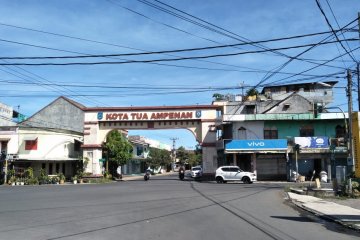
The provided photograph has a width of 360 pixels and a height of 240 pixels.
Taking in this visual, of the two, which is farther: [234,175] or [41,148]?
[41,148]

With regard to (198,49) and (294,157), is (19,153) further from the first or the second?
(198,49)

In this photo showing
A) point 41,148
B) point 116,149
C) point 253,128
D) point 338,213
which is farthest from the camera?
point 116,149

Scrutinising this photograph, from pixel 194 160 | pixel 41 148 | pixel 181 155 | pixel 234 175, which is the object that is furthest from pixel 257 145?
pixel 181 155

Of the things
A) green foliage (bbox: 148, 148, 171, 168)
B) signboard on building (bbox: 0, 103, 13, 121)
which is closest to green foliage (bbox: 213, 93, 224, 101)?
green foliage (bbox: 148, 148, 171, 168)

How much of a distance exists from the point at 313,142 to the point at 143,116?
1950 centimetres

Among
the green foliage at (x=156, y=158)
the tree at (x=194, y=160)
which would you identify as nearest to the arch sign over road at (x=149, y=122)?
the green foliage at (x=156, y=158)

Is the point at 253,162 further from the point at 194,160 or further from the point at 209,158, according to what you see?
the point at 194,160

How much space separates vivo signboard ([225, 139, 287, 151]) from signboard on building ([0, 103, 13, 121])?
28.6 metres

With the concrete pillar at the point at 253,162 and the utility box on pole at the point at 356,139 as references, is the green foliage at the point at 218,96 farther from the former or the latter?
the utility box on pole at the point at 356,139

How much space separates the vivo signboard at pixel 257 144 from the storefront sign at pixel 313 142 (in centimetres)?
162

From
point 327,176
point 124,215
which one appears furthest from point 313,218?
point 327,176

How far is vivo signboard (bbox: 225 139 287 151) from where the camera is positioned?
46594 mm

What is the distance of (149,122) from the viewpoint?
52.0 meters

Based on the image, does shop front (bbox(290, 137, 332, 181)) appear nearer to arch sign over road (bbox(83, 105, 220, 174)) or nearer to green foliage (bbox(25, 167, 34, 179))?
arch sign over road (bbox(83, 105, 220, 174))
